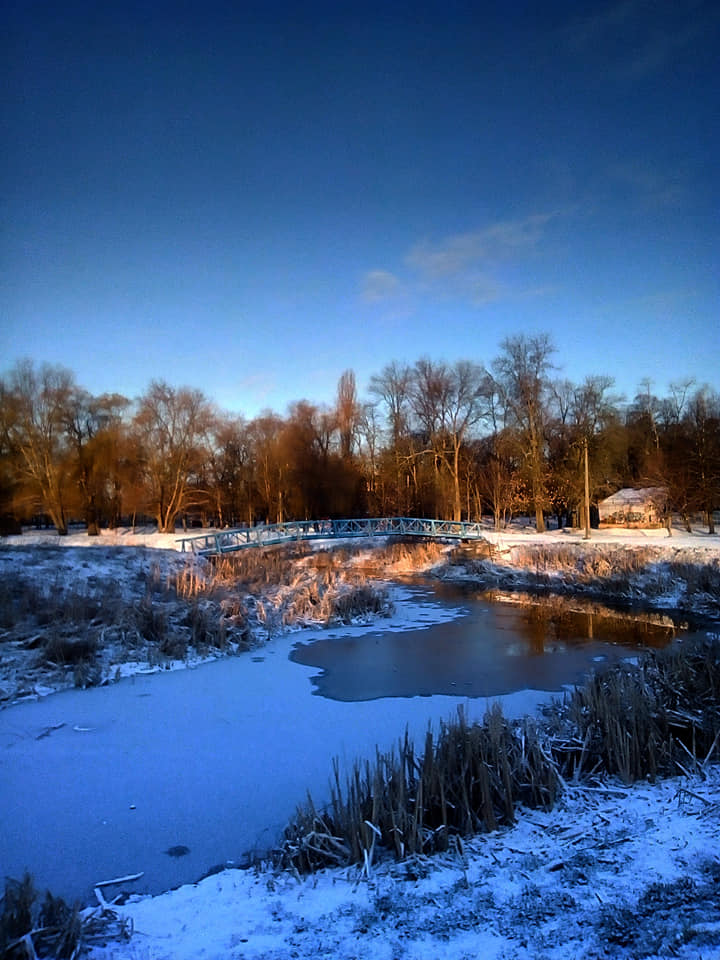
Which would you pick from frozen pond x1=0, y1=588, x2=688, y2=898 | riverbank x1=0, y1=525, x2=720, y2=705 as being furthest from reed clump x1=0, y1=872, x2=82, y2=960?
riverbank x1=0, y1=525, x2=720, y2=705

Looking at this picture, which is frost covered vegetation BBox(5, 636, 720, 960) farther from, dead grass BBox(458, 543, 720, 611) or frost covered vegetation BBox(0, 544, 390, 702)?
dead grass BBox(458, 543, 720, 611)

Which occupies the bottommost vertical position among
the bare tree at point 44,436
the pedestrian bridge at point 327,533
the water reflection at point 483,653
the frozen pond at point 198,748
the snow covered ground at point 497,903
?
the water reflection at point 483,653

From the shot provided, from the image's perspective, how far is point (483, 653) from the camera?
10242 mm

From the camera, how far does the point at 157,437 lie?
3794 cm

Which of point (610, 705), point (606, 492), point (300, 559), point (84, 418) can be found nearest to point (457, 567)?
point (300, 559)

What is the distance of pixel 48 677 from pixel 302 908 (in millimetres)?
6550

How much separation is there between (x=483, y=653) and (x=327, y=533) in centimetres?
2136

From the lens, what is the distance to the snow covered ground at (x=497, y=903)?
274 centimetres

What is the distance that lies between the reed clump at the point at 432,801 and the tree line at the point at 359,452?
2750cm

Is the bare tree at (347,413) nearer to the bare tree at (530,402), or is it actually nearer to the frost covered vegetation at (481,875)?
the bare tree at (530,402)

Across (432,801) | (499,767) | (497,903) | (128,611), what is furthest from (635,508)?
(497,903)

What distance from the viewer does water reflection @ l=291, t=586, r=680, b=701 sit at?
8.24 m

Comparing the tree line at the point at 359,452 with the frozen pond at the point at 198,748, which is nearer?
the frozen pond at the point at 198,748

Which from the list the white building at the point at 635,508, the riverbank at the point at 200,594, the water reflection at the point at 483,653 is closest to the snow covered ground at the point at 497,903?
the water reflection at the point at 483,653
